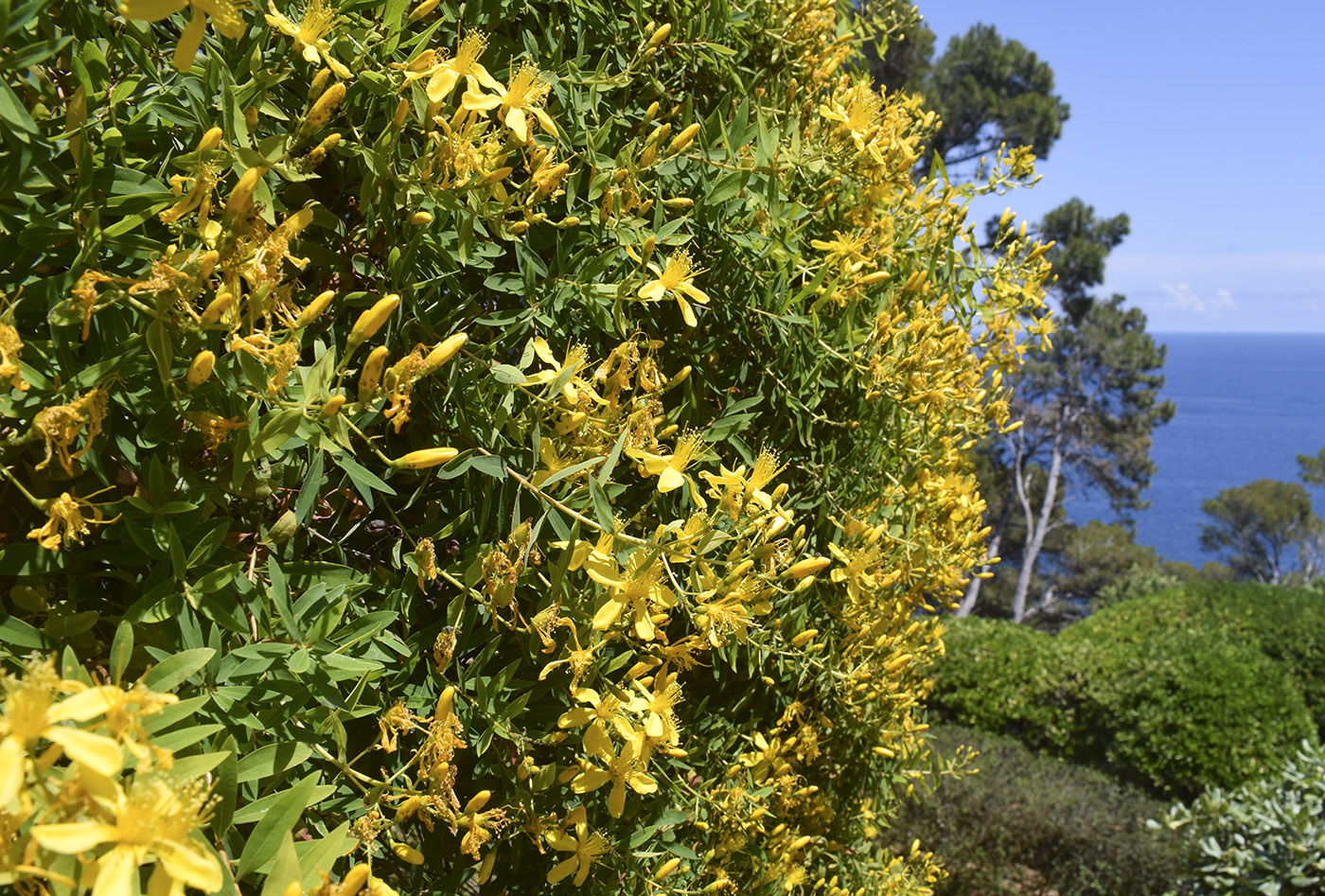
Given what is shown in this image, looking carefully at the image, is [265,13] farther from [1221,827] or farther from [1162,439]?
[1162,439]

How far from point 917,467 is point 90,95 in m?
1.59

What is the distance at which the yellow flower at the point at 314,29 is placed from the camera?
84 cm

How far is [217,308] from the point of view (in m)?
0.73

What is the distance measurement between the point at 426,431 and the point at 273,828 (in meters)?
0.49

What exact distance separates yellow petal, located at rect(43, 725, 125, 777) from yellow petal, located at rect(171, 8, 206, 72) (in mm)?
503

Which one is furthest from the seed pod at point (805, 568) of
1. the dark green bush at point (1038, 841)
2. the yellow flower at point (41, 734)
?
the dark green bush at point (1038, 841)

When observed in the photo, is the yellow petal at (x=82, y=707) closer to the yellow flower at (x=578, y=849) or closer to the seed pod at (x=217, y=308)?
the seed pod at (x=217, y=308)

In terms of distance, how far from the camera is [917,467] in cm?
190

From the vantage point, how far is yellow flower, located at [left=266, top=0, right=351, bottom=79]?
0.84 meters

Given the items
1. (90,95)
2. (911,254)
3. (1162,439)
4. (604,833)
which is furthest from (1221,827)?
(1162,439)

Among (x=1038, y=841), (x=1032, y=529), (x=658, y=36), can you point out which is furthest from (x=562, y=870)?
(x=1032, y=529)

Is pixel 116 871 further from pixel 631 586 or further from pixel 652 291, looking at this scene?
pixel 652 291

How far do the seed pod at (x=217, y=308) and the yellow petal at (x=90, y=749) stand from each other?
0.35m

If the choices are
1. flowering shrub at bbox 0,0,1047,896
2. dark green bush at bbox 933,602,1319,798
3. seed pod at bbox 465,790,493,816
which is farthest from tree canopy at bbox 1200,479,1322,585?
seed pod at bbox 465,790,493,816
